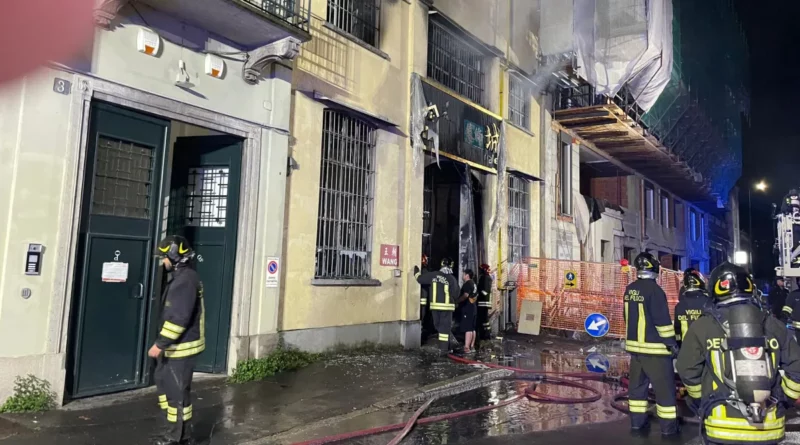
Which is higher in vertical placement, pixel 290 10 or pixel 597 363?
pixel 290 10

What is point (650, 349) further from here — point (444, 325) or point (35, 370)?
point (35, 370)

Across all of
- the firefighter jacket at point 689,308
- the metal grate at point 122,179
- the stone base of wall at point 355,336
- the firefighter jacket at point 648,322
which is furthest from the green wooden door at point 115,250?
the firefighter jacket at point 689,308

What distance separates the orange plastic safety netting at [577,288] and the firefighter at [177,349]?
415 inches

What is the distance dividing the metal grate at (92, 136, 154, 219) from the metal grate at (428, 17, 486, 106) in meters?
7.41

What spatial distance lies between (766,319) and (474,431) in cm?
317

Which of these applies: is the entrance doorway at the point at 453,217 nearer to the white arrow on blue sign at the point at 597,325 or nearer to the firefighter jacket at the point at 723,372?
the white arrow on blue sign at the point at 597,325

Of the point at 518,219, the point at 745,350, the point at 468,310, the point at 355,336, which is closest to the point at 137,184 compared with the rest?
the point at 355,336

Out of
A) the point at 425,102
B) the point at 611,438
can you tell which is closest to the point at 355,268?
the point at 425,102

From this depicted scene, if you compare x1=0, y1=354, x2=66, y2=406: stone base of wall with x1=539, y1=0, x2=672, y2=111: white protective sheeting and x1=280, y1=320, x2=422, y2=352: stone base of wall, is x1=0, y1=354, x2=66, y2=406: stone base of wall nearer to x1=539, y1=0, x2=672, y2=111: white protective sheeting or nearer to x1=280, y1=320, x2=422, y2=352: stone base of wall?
x1=280, y1=320, x2=422, y2=352: stone base of wall

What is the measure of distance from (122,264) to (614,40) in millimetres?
14721

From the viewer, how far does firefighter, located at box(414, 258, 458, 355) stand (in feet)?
34.8

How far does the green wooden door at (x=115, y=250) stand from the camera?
6410 mm

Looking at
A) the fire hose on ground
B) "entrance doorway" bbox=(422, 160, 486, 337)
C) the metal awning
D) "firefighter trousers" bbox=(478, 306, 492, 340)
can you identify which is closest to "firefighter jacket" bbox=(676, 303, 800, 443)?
the fire hose on ground

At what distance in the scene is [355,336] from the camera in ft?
32.8
